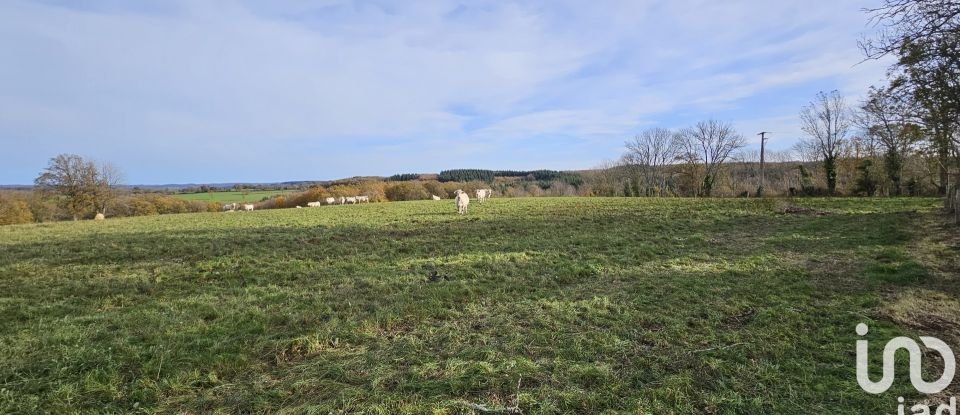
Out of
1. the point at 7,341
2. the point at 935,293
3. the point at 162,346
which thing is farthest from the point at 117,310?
the point at 935,293

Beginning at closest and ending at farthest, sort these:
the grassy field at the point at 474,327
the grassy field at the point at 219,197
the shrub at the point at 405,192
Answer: the grassy field at the point at 474,327 < the grassy field at the point at 219,197 < the shrub at the point at 405,192

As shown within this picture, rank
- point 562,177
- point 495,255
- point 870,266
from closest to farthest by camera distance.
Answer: point 870,266, point 495,255, point 562,177

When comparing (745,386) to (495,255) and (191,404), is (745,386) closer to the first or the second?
(191,404)

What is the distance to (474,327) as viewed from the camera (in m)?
5.21

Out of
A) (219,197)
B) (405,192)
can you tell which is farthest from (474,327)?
(219,197)

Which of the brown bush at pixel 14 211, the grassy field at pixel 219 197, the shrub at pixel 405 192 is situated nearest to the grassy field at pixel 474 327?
the brown bush at pixel 14 211

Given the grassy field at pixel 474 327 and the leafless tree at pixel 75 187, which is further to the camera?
the leafless tree at pixel 75 187

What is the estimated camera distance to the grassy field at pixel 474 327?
11.3ft

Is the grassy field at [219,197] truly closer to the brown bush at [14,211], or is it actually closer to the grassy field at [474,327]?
the brown bush at [14,211]

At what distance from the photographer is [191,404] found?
3453 millimetres

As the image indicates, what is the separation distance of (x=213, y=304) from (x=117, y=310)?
4.52ft

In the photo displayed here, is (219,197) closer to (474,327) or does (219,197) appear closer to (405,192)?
(405,192)

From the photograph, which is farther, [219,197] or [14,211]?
[219,197]

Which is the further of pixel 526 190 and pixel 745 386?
pixel 526 190
